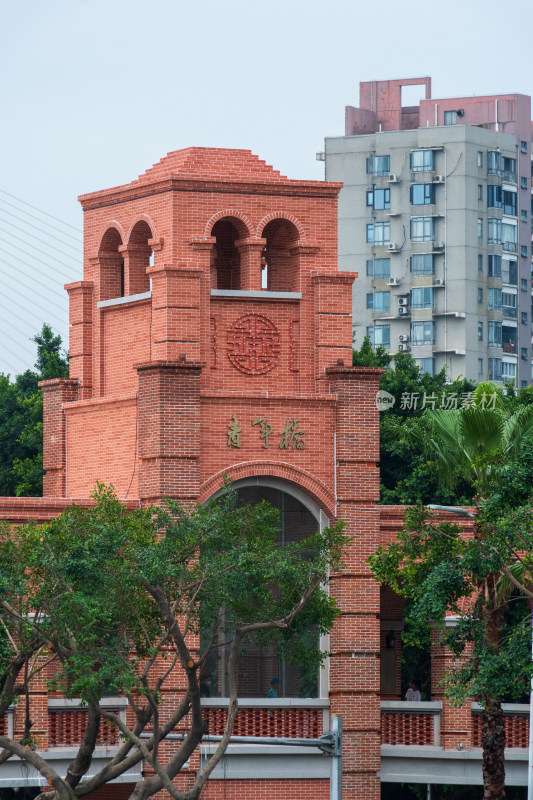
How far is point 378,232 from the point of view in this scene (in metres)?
91.3

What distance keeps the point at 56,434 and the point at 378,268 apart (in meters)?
57.0

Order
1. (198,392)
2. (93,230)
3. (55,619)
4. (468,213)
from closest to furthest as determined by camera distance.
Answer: (55,619) < (198,392) < (93,230) < (468,213)

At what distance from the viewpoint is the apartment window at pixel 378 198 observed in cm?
9062

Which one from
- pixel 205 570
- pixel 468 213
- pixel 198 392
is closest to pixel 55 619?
pixel 205 570

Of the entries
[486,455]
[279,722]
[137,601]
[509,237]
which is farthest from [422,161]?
[137,601]

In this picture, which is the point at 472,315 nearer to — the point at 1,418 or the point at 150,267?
the point at 1,418

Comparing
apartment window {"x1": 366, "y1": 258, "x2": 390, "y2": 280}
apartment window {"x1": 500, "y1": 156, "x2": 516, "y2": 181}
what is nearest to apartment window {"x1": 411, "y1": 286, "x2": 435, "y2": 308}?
apartment window {"x1": 366, "y1": 258, "x2": 390, "y2": 280}

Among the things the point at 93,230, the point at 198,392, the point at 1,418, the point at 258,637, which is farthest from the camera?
the point at 1,418

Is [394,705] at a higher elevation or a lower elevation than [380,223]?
lower

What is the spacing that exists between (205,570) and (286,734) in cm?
752

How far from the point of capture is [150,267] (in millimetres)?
33344

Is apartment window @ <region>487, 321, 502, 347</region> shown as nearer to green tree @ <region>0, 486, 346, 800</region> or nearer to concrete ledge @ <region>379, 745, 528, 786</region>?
concrete ledge @ <region>379, 745, 528, 786</region>

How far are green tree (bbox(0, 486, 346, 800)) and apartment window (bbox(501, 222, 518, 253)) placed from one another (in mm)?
65711

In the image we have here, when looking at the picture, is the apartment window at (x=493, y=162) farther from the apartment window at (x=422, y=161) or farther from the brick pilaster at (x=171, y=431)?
the brick pilaster at (x=171, y=431)
